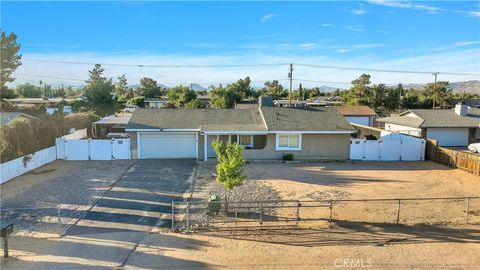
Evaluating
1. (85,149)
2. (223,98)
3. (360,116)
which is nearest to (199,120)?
(85,149)

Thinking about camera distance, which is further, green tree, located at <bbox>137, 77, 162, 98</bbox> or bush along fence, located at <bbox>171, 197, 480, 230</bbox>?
green tree, located at <bbox>137, 77, 162, 98</bbox>

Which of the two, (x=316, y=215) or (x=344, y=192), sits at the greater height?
(x=344, y=192)

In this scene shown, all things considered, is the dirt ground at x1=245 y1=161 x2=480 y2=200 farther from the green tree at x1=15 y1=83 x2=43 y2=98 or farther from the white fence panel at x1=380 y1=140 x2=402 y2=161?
the green tree at x1=15 y1=83 x2=43 y2=98

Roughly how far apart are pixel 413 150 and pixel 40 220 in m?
24.9

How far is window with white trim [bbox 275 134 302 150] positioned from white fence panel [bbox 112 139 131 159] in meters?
10.8

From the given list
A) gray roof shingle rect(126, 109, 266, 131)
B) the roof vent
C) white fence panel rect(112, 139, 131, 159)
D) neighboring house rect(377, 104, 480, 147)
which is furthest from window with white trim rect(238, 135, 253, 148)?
the roof vent

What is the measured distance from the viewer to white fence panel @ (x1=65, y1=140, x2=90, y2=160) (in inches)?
973

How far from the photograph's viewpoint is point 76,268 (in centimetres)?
979

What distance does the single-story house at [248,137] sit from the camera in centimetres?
2531

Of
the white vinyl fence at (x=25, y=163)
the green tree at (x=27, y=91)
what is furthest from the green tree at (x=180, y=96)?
the white vinyl fence at (x=25, y=163)

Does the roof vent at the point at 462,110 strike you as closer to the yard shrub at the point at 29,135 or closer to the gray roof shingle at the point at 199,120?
the gray roof shingle at the point at 199,120

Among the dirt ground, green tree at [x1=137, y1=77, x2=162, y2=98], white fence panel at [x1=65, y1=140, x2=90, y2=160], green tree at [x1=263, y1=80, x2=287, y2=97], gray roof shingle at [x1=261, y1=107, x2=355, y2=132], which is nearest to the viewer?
the dirt ground

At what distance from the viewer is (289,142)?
25.8 metres

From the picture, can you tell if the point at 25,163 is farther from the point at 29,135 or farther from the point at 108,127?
the point at 108,127
